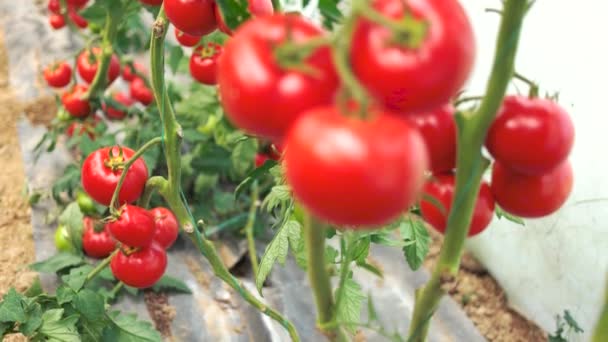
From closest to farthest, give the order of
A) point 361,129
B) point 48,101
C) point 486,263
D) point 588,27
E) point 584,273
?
point 361,129 → point 588,27 → point 584,273 → point 486,263 → point 48,101

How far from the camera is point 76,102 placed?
5.65ft

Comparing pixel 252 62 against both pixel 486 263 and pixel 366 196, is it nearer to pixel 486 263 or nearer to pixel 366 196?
pixel 366 196

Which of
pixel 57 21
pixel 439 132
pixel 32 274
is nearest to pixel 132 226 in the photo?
pixel 32 274

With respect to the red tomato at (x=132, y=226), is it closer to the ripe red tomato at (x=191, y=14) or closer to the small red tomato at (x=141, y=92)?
the ripe red tomato at (x=191, y=14)

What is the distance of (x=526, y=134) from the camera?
554 millimetres

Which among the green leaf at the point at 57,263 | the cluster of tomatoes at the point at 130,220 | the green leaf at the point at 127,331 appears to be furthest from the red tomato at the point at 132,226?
the green leaf at the point at 57,263

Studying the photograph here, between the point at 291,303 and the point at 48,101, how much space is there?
1198mm

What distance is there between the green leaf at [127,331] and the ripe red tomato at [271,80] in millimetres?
873

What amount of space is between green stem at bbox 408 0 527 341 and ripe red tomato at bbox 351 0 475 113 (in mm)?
110

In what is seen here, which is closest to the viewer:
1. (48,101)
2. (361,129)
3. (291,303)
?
(361,129)

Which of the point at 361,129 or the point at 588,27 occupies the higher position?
the point at 361,129

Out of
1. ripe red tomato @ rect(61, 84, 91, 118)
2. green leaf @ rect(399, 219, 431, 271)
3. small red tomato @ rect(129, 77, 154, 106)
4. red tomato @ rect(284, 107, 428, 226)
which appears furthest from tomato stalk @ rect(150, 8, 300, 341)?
small red tomato @ rect(129, 77, 154, 106)

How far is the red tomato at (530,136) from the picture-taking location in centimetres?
56

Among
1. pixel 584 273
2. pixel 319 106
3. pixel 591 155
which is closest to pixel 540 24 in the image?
pixel 591 155
